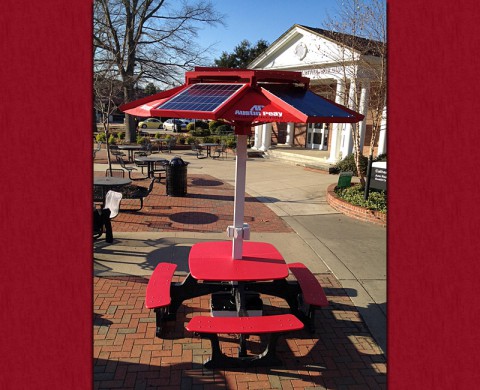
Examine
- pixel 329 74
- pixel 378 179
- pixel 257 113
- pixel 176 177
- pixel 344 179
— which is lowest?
pixel 176 177

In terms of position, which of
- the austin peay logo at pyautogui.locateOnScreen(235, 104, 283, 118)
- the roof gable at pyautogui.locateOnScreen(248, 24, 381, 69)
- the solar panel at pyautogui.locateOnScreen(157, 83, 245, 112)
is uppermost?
the roof gable at pyautogui.locateOnScreen(248, 24, 381, 69)

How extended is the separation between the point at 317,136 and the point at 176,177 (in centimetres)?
1546

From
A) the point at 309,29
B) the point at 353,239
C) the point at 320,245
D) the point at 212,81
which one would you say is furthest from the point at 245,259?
the point at 309,29

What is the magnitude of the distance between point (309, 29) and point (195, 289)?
1754 cm

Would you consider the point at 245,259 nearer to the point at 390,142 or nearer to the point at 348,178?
the point at 390,142

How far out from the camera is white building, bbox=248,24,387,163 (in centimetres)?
1141

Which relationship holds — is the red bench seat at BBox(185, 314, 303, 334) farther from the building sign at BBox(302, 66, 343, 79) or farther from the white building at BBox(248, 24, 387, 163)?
the building sign at BBox(302, 66, 343, 79)

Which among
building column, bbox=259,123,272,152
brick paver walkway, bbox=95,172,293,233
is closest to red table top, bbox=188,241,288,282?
brick paver walkway, bbox=95,172,293,233

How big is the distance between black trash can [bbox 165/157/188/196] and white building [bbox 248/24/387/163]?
520 centimetres

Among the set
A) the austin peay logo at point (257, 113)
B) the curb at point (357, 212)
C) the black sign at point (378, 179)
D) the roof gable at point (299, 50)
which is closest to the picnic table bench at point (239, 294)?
the austin peay logo at point (257, 113)

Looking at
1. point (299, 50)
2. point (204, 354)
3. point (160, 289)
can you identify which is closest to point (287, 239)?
point (160, 289)

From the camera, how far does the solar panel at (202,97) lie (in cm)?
311

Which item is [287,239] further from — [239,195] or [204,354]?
[204,354]

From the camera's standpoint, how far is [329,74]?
53.7 feet
